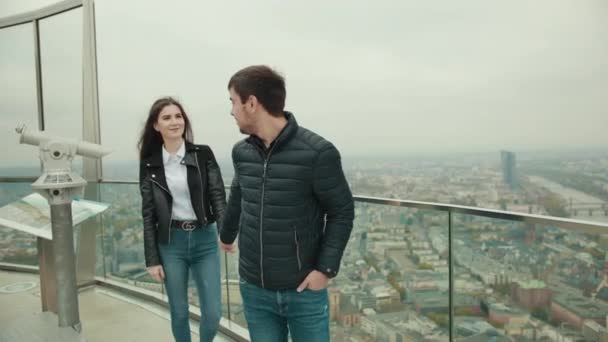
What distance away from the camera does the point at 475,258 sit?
5.87ft

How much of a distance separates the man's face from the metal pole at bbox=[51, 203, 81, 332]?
156 cm

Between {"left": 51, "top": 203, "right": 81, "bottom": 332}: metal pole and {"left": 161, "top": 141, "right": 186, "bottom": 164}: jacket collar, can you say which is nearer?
{"left": 161, "top": 141, "right": 186, "bottom": 164}: jacket collar

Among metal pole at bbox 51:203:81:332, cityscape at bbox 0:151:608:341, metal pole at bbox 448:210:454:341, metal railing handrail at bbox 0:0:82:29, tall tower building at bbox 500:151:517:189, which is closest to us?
cityscape at bbox 0:151:608:341

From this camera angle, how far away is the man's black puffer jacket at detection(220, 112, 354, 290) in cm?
131

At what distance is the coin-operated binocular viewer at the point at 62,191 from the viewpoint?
2.31 meters

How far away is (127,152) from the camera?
13.9 ft

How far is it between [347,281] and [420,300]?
44 centimetres

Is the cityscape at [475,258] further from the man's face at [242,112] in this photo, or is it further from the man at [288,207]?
the man's face at [242,112]

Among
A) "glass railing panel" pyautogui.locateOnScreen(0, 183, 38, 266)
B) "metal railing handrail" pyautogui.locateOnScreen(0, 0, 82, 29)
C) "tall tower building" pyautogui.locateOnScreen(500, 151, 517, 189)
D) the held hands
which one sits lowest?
"glass railing panel" pyautogui.locateOnScreen(0, 183, 38, 266)

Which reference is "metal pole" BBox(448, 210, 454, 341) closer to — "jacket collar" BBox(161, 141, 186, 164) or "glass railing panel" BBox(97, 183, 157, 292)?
"jacket collar" BBox(161, 141, 186, 164)

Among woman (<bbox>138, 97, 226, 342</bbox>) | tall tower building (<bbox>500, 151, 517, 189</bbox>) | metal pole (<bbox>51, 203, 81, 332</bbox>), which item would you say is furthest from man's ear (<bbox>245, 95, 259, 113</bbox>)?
tall tower building (<bbox>500, 151, 517, 189</bbox>)

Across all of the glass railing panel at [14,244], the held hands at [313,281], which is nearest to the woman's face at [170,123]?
the held hands at [313,281]

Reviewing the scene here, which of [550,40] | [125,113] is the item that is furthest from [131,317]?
[550,40]

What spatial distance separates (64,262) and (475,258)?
218 centimetres
